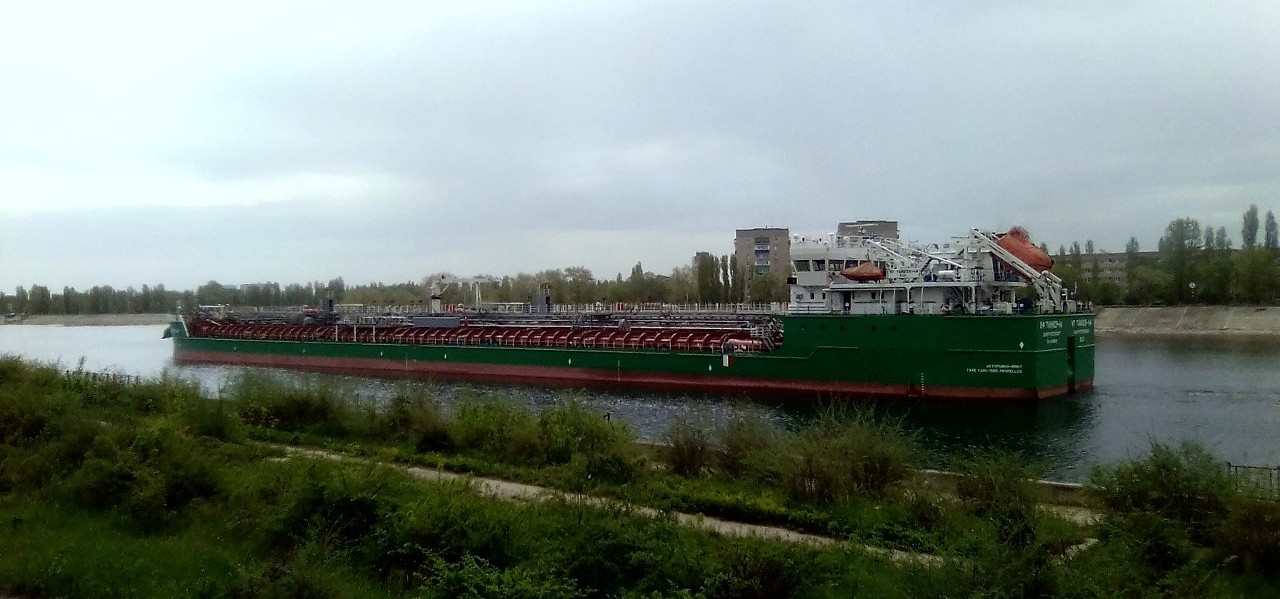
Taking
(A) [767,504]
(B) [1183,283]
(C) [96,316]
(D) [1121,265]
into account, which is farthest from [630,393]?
(C) [96,316]

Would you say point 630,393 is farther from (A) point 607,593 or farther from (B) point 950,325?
(A) point 607,593

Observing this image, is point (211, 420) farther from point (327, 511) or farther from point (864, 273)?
point (864, 273)

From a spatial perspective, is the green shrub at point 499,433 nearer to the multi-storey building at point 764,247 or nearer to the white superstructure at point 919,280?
the white superstructure at point 919,280

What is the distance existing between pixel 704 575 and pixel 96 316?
175648mm

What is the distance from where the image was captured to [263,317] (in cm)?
6881

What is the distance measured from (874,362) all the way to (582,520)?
26694 millimetres

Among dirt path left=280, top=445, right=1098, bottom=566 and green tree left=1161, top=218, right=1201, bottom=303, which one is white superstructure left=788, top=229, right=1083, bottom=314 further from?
green tree left=1161, top=218, right=1201, bottom=303

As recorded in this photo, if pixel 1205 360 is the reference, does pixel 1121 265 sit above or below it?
above

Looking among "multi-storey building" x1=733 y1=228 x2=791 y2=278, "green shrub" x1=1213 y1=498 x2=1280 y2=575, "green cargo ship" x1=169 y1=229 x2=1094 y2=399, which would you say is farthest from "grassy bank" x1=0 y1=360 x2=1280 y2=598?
"multi-storey building" x1=733 y1=228 x2=791 y2=278

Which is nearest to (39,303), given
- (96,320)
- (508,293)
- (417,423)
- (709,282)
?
(96,320)

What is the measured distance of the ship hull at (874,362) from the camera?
31.1 metres

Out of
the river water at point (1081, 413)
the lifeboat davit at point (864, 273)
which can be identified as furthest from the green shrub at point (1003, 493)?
the lifeboat davit at point (864, 273)

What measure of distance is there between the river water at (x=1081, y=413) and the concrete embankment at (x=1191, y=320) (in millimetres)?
27529

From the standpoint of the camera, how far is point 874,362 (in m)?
33.6
